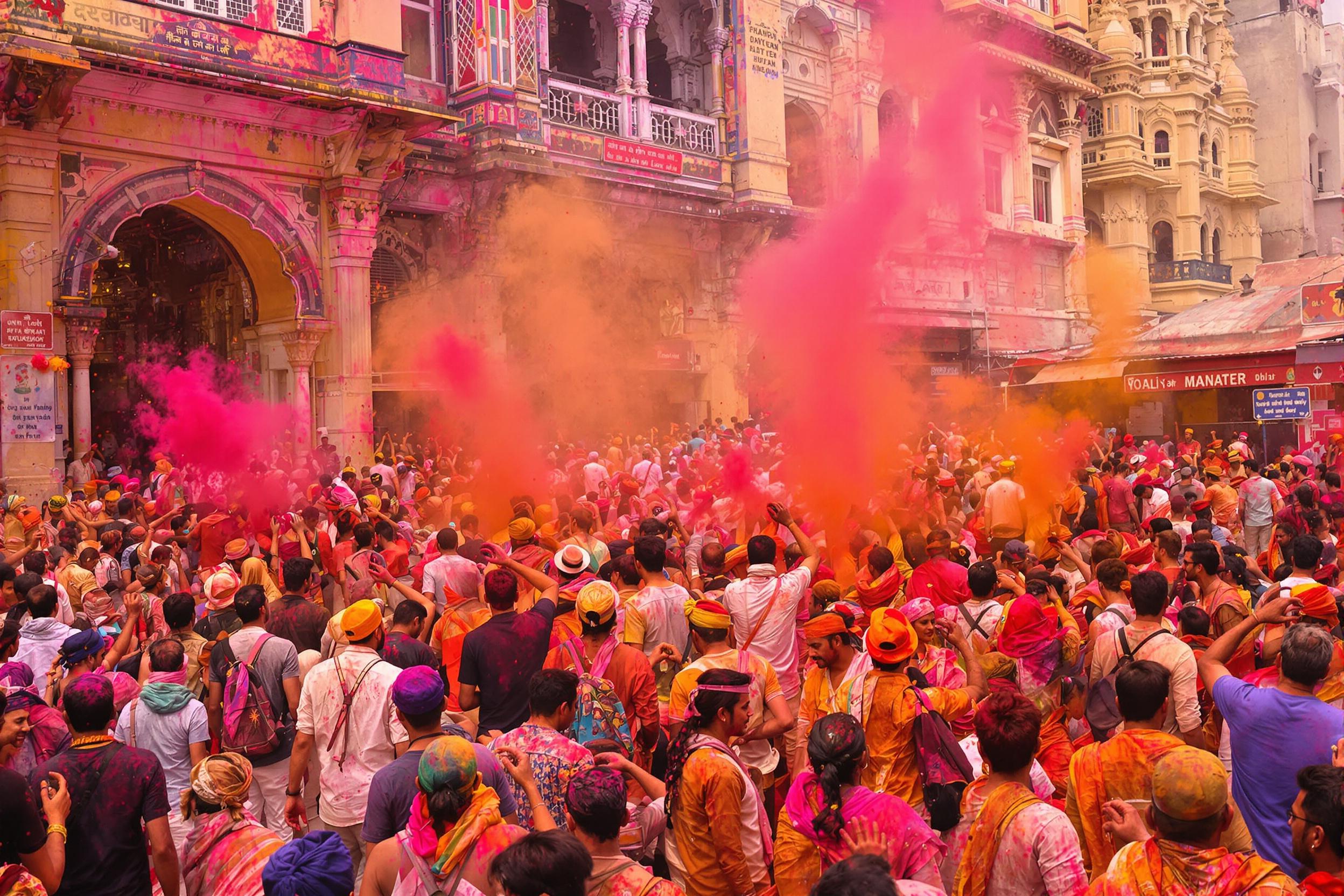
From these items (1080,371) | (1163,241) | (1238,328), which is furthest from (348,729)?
(1163,241)

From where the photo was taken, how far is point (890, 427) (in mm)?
16047

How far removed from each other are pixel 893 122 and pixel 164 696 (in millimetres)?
26804

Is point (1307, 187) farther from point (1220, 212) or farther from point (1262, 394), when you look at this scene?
point (1262, 394)

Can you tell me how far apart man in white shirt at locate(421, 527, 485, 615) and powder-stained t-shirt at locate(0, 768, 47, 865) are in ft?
10.5

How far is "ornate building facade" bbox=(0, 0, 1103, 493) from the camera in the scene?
1438cm

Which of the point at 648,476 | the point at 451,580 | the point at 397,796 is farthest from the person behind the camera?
the point at 648,476

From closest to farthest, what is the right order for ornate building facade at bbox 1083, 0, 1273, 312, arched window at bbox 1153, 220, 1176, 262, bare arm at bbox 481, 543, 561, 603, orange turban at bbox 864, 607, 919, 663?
orange turban at bbox 864, 607, 919, 663 → bare arm at bbox 481, 543, 561, 603 → ornate building facade at bbox 1083, 0, 1273, 312 → arched window at bbox 1153, 220, 1176, 262

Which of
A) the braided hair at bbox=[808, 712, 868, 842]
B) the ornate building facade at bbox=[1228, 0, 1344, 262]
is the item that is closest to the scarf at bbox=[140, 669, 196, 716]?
the braided hair at bbox=[808, 712, 868, 842]

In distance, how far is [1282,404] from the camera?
53.2 feet

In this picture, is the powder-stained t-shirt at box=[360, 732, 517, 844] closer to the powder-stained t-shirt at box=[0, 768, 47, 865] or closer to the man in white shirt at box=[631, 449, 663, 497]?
the powder-stained t-shirt at box=[0, 768, 47, 865]

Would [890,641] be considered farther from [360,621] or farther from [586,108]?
[586,108]

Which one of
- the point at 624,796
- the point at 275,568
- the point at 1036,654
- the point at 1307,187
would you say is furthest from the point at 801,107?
the point at 1307,187

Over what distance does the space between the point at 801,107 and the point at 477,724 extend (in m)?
22.9

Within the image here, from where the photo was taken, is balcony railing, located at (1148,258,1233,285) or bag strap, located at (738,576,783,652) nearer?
bag strap, located at (738,576,783,652)
